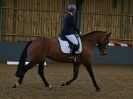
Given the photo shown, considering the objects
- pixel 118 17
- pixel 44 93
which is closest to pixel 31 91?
pixel 44 93

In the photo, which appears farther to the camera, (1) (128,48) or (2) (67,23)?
(1) (128,48)

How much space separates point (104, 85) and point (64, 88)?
1.71 metres

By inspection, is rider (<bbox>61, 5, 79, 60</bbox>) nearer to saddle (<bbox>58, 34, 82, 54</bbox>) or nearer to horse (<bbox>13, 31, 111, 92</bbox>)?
saddle (<bbox>58, 34, 82, 54</bbox>)

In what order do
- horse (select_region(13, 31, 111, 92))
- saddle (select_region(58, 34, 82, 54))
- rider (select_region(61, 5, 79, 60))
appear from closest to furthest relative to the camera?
horse (select_region(13, 31, 111, 92)) < rider (select_region(61, 5, 79, 60)) < saddle (select_region(58, 34, 82, 54))

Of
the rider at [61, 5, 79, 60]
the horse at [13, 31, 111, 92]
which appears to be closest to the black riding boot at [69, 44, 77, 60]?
the rider at [61, 5, 79, 60]

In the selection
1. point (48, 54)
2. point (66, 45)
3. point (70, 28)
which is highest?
point (70, 28)

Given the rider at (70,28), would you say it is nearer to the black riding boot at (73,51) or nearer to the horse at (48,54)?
the black riding boot at (73,51)

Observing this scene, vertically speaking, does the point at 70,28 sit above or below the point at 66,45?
above

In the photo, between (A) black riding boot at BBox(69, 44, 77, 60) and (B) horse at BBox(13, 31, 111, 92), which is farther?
(A) black riding boot at BBox(69, 44, 77, 60)

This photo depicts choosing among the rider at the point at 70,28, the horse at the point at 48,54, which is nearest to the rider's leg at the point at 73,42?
the rider at the point at 70,28

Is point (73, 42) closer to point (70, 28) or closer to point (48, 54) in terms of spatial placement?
point (70, 28)

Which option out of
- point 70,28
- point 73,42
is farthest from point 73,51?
point 70,28

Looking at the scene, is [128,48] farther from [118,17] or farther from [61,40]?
[61,40]

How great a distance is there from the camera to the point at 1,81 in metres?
14.2
